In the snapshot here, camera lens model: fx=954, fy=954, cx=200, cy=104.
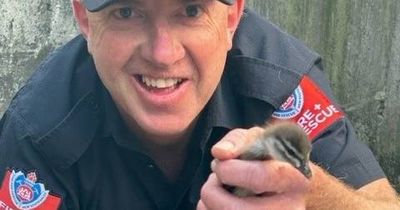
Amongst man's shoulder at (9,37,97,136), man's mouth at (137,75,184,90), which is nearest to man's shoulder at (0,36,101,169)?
man's shoulder at (9,37,97,136)

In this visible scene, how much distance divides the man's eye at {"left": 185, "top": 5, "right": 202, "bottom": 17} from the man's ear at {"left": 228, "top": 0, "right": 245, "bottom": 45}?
0.20 meters

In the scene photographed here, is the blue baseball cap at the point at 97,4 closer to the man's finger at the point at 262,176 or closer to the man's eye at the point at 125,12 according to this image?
the man's eye at the point at 125,12

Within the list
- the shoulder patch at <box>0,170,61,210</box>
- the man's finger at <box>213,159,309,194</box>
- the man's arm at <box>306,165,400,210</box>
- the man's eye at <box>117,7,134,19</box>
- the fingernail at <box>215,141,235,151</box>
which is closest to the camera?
the man's finger at <box>213,159,309,194</box>

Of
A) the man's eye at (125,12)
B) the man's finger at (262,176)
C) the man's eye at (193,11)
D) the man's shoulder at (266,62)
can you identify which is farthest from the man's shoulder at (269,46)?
the man's finger at (262,176)

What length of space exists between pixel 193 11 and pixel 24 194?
74 cm

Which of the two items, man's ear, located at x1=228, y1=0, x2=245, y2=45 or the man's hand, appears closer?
the man's hand

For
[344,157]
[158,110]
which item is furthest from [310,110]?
[158,110]

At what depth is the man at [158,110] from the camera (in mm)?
2518

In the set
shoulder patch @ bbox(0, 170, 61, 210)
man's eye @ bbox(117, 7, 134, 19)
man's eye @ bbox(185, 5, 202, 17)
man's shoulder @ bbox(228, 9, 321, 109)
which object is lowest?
shoulder patch @ bbox(0, 170, 61, 210)

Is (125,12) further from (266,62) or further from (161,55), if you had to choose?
(266,62)

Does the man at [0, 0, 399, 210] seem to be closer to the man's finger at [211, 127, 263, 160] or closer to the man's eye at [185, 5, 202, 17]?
the man's eye at [185, 5, 202, 17]

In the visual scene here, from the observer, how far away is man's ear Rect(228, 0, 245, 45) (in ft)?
9.00

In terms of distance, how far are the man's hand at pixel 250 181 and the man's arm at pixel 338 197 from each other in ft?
0.53

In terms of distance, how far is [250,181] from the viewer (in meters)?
2.07
